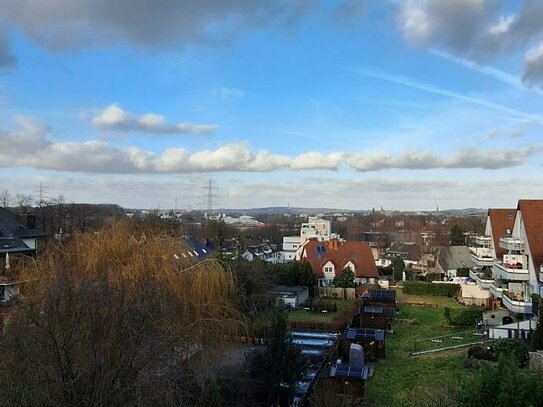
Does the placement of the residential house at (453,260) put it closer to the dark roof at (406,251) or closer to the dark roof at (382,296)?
the dark roof at (406,251)

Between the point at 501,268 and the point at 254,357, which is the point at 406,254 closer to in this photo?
the point at 501,268

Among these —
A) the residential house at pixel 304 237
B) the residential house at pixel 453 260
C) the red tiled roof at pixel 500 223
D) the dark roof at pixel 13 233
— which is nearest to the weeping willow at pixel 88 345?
the dark roof at pixel 13 233

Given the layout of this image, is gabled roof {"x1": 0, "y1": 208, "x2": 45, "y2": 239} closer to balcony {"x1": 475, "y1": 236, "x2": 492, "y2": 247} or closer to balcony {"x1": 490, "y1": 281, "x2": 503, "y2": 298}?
balcony {"x1": 490, "y1": 281, "x2": 503, "y2": 298}

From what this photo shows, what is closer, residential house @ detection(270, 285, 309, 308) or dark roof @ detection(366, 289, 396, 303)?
dark roof @ detection(366, 289, 396, 303)

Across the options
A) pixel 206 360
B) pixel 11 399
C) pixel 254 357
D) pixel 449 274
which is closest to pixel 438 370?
pixel 254 357

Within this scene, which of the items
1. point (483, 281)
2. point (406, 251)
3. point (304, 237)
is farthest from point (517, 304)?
point (304, 237)

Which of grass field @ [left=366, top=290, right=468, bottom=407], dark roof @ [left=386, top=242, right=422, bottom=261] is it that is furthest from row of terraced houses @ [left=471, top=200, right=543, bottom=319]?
dark roof @ [left=386, top=242, right=422, bottom=261]
